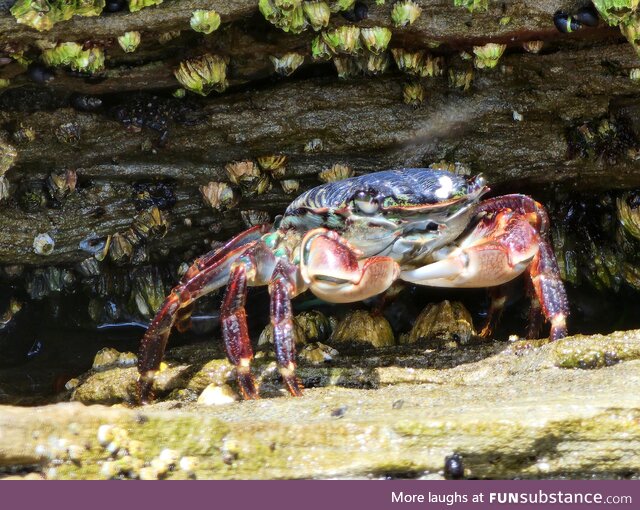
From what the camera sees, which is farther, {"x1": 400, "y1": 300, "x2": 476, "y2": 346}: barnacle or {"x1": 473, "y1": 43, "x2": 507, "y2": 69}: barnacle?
{"x1": 400, "y1": 300, "x2": 476, "y2": 346}: barnacle

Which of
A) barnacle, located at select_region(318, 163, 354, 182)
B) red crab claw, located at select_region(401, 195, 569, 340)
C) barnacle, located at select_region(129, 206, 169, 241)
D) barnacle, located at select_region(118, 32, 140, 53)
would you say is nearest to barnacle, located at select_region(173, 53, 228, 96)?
barnacle, located at select_region(118, 32, 140, 53)

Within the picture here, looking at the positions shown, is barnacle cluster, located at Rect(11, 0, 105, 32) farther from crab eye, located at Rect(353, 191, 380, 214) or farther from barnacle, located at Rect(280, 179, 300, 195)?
barnacle, located at Rect(280, 179, 300, 195)

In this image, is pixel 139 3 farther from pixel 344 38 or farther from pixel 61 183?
pixel 61 183

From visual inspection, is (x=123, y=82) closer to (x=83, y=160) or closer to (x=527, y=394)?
(x=83, y=160)

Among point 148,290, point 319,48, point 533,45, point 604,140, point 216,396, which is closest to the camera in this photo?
point 216,396

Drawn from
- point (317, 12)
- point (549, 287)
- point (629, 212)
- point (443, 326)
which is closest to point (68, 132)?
point (317, 12)

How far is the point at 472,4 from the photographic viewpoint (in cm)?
422

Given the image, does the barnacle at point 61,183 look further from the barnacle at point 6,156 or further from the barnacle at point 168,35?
the barnacle at point 168,35

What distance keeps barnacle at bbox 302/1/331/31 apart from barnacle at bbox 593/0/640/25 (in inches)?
51.5

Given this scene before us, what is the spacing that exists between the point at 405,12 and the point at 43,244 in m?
2.78

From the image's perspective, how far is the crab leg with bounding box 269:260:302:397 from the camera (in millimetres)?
4184

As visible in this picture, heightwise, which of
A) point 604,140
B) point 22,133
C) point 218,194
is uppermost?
point 22,133

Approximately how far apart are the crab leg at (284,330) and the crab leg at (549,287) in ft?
4.38

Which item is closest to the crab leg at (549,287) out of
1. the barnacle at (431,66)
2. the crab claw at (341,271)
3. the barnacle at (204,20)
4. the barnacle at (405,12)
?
the crab claw at (341,271)
